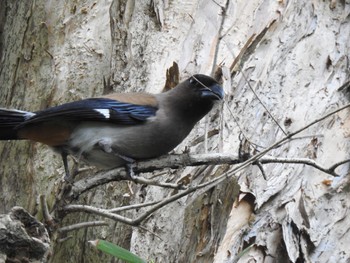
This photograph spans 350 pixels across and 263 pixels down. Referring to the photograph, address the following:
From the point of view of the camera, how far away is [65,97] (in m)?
4.81

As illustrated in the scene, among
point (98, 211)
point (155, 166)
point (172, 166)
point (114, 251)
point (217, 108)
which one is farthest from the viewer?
point (217, 108)

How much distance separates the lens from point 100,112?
13.4ft

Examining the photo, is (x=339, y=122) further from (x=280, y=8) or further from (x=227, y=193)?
(x=227, y=193)

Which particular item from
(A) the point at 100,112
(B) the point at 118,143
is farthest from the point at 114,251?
(A) the point at 100,112

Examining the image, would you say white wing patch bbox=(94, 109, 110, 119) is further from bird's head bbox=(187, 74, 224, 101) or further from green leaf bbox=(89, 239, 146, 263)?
green leaf bbox=(89, 239, 146, 263)

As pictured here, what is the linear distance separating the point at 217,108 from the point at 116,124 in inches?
22.7

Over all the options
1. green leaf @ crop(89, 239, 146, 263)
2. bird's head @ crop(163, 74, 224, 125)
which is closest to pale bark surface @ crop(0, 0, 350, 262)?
bird's head @ crop(163, 74, 224, 125)

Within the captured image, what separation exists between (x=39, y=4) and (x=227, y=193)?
220 cm

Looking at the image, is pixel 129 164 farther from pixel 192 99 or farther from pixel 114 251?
pixel 114 251

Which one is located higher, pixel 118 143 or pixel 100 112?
pixel 100 112

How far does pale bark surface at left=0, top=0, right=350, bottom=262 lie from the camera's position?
158 inches

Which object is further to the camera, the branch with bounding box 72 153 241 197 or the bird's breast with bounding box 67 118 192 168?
the bird's breast with bounding box 67 118 192 168

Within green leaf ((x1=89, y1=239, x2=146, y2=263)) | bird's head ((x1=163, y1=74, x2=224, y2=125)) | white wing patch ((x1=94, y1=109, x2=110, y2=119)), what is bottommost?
green leaf ((x1=89, y1=239, x2=146, y2=263))

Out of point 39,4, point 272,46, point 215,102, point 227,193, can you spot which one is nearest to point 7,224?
point 227,193
